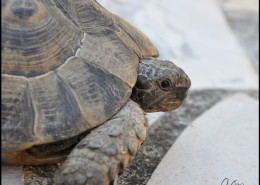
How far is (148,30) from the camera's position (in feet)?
11.3

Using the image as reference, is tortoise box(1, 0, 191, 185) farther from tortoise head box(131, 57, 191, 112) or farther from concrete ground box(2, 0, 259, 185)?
concrete ground box(2, 0, 259, 185)

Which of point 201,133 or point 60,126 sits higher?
point 60,126

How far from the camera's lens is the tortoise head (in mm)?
1957

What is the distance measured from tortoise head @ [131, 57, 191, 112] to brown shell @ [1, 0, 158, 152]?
0.37 feet

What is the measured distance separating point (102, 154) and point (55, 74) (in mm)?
343

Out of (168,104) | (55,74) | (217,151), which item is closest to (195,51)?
(217,151)

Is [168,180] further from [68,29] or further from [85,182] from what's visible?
[68,29]

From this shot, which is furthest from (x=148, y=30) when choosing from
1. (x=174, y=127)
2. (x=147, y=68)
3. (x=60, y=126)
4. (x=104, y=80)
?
(x=60, y=126)

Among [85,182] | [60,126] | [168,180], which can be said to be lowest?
[168,180]

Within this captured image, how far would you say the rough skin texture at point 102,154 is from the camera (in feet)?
5.08

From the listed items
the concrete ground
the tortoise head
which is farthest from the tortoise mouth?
the concrete ground

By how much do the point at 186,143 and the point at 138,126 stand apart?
83 cm

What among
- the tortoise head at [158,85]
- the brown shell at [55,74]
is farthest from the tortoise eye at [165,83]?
the brown shell at [55,74]

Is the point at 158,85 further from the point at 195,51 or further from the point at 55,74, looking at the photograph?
the point at 195,51
